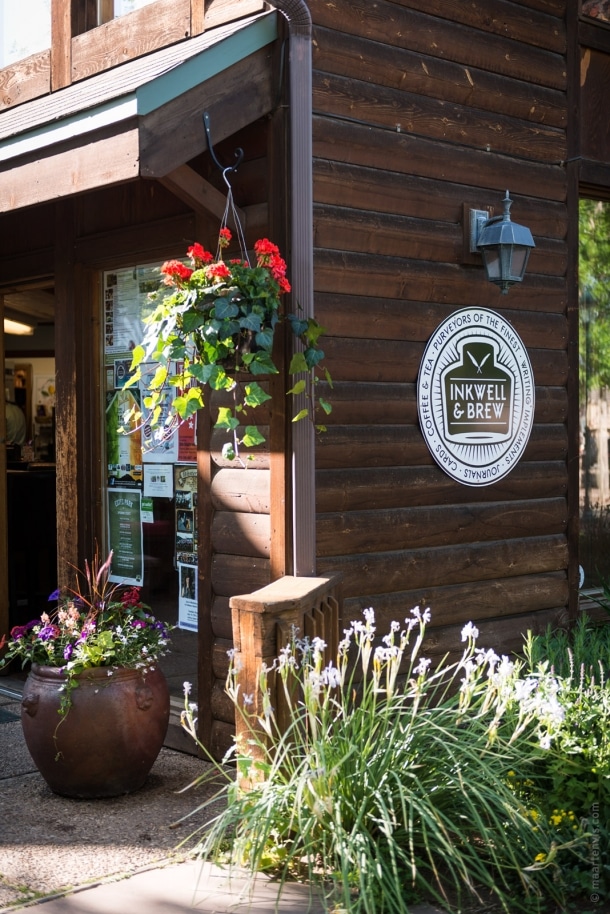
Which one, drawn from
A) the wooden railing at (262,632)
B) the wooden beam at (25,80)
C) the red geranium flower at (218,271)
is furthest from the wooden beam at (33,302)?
the wooden railing at (262,632)

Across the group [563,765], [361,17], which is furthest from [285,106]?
[563,765]

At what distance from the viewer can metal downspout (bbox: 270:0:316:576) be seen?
4.64 metres

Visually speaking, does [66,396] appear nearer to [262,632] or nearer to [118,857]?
[262,632]

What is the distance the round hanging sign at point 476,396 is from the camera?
5395 mm

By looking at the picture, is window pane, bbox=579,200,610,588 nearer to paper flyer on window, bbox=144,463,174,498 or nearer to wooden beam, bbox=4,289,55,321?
paper flyer on window, bbox=144,463,174,498

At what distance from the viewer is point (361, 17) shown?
503 centimetres

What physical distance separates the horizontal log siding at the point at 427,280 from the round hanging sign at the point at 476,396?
8cm

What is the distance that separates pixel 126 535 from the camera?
5.94 m

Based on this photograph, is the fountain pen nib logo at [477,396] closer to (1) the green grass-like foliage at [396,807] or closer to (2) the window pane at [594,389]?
(2) the window pane at [594,389]

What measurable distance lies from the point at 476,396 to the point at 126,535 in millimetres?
2005

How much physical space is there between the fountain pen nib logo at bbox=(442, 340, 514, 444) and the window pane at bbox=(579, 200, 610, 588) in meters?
1.12

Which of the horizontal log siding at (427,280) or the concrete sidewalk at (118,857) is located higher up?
the horizontal log siding at (427,280)

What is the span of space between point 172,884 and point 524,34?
459cm

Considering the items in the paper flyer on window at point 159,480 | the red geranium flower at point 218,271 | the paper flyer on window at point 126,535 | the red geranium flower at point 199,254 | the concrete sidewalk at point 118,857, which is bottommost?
the concrete sidewalk at point 118,857
